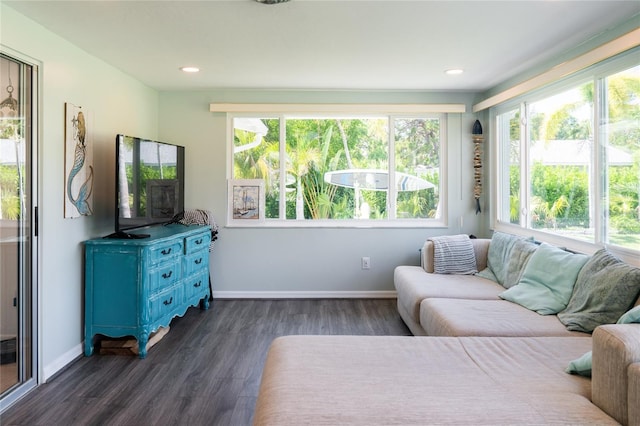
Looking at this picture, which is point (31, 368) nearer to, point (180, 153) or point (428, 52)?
point (180, 153)

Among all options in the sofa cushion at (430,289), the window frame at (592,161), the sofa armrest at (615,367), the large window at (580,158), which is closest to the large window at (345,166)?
Answer: the window frame at (592,161)

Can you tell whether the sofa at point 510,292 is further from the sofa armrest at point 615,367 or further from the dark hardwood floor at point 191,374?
the sofa armrest at point 615,367

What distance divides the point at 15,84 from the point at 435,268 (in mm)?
3475

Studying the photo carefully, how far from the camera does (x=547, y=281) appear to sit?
9.11ft

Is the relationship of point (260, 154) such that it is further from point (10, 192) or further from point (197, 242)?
point (10, 192)

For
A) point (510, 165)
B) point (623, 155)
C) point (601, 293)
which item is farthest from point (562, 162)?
point (601, 293)

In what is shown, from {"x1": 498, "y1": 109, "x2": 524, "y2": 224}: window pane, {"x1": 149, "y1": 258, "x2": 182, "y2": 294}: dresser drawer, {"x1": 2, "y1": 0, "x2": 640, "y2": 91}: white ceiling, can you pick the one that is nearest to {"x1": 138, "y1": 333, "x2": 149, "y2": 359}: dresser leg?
{"x1": 149, "y1": 258, "x2": 182, "y2": 294}: dresser drawer

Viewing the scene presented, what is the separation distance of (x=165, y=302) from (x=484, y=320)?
241 centimetres

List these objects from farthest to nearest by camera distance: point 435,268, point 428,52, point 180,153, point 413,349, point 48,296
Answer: point 180,153
point 435,268
point 428,52
point 48,296
point 413,349

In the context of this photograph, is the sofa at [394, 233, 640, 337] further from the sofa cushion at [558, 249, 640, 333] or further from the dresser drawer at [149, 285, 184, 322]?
the dresser drawer at [149, 285, 184, 322]

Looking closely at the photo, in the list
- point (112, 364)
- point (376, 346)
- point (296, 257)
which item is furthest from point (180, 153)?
point (376, 346)

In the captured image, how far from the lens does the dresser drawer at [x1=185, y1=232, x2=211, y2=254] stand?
11.8ft

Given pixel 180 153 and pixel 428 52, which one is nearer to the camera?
pixel 428 52

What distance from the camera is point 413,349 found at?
6.20ft
